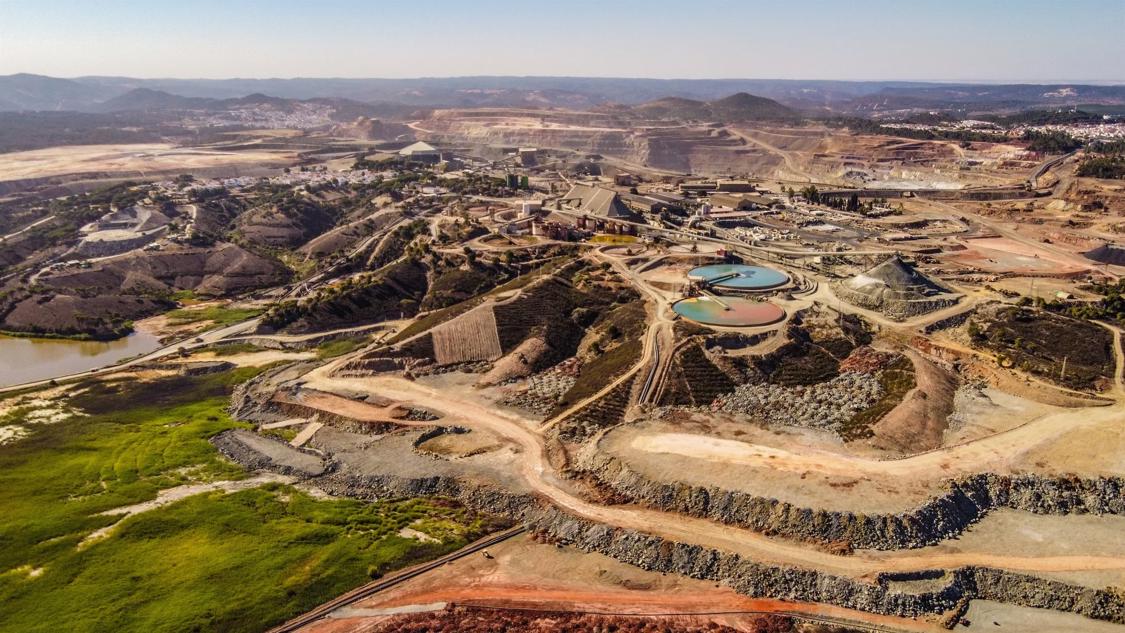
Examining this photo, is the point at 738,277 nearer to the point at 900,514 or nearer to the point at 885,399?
the point at 885,399

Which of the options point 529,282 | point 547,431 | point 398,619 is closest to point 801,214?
point 529,282

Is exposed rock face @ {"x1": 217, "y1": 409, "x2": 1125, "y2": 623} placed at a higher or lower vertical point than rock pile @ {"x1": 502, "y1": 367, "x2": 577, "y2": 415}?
lower

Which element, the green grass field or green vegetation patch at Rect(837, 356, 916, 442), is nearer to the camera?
the green grass field

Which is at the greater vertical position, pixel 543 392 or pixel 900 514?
pixel 900 514

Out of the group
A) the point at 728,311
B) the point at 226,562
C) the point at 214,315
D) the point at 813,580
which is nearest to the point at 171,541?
the point at 226,562

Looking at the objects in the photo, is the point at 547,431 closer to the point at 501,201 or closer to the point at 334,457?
the point at 334,457

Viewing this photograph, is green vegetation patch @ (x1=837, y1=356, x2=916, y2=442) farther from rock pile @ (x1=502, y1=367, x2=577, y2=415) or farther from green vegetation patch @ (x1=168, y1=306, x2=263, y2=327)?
green vegetation patch @ (x1=168, y1=306, x2=263, y2=327)

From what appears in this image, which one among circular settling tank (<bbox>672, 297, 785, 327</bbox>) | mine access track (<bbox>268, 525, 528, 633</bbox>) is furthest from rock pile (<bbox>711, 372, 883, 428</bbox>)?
mine access track (<bbox>268, 525, 528, 633</bbox>)
